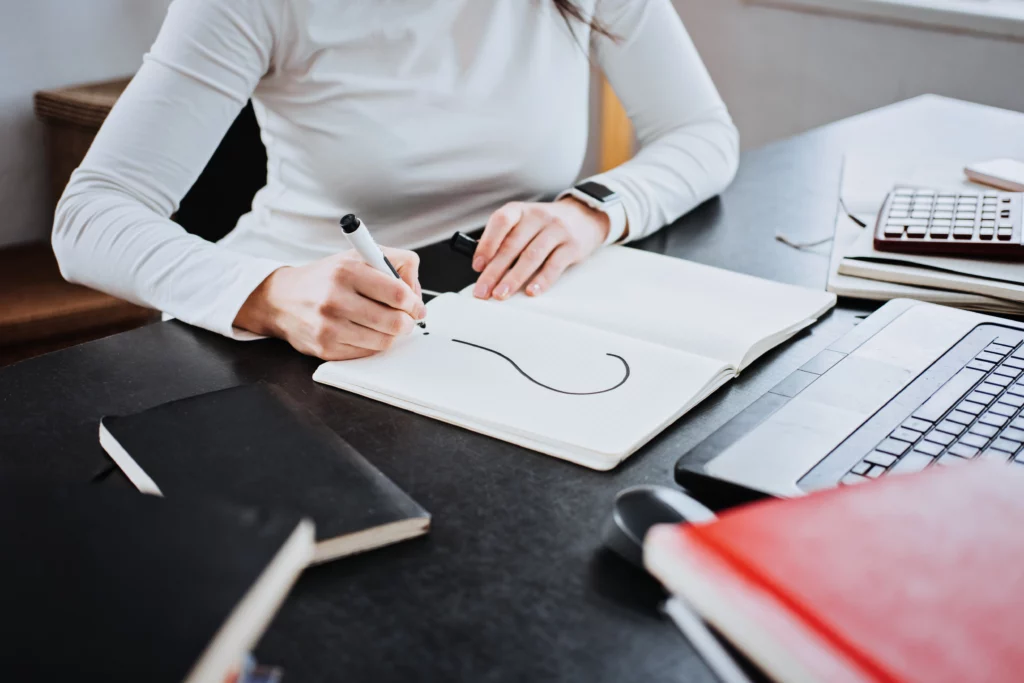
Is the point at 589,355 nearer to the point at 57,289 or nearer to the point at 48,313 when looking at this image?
the point at 48,313

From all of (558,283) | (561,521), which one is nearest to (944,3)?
(558,283)

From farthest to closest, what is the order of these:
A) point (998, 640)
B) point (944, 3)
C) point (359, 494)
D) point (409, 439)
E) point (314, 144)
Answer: point (944, 3), point (314, 144), point (409, 439), point (359, 494), point (998, 640)

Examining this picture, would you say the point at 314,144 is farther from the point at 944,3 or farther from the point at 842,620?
the point at 944,3

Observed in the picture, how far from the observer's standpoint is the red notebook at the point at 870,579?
41 cm

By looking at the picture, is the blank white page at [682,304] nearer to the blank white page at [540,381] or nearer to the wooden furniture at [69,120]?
the blank white page at [540,381]

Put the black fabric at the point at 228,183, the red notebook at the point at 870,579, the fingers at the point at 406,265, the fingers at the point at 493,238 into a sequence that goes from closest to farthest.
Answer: the red notebook at the point at 870,579 < the fingers at the point at 406,265 < the fingers at the point at 493,238 < the black fabric at the point at 228,183

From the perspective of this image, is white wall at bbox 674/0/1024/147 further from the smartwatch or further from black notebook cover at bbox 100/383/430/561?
black notebook cover at bbox 100/383/430/561

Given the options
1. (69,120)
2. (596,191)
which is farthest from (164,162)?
(69,120)

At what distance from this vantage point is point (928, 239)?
100 cm

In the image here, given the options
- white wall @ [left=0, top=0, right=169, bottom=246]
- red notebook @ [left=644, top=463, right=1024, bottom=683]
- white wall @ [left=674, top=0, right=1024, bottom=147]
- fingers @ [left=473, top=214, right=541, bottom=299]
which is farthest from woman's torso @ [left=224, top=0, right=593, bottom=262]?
white wall @ [left=674, top=0, right=1024, bottom=147]

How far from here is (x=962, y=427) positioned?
2.29 ft

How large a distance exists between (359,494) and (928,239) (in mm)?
649

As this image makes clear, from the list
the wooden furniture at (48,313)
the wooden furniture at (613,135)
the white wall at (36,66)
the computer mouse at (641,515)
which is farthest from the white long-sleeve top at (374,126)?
the wooden furniture at (613,135)

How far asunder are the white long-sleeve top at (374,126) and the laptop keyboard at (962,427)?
17.3 inches
